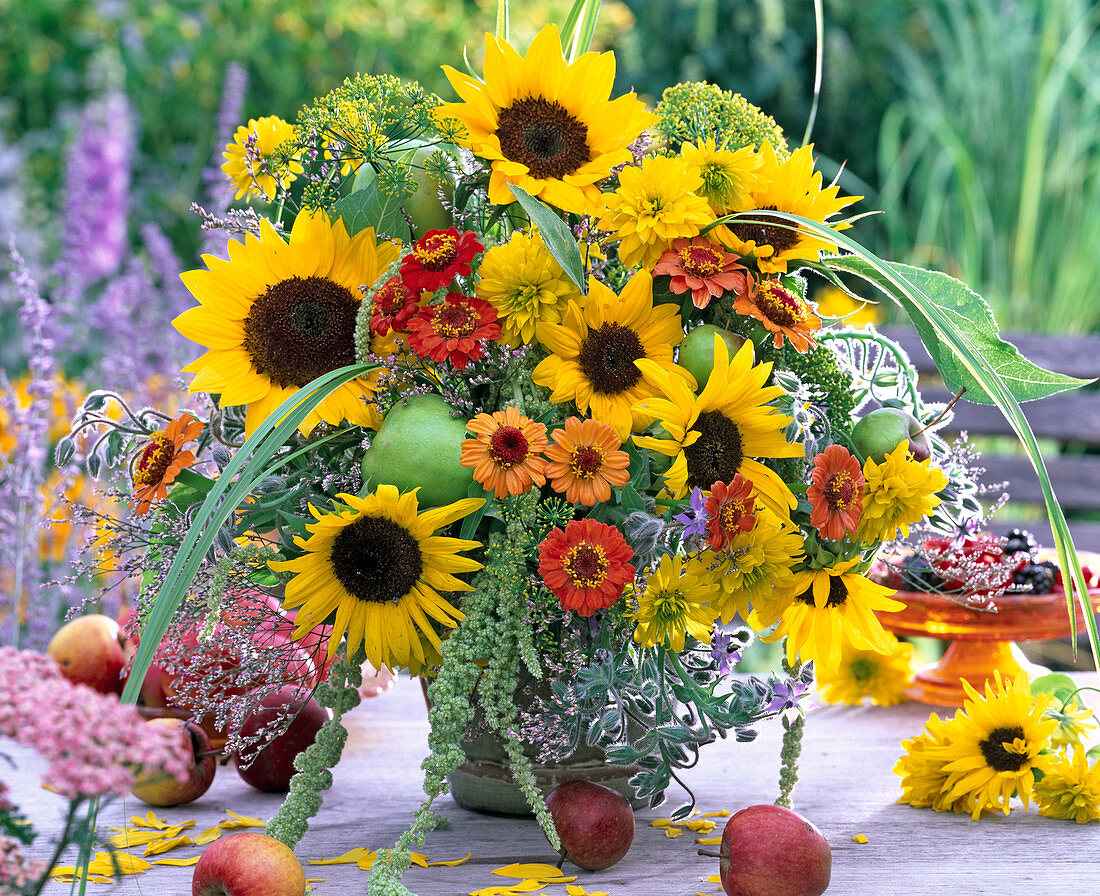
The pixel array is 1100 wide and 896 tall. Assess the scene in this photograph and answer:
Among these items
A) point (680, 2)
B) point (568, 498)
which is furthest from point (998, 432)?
point (568, 498)

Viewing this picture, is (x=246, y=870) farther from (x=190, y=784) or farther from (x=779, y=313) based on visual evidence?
(x=779, y=313)

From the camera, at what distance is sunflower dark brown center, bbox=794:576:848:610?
2.27 ft

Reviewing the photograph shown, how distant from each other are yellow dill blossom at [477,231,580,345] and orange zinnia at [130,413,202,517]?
0.24m

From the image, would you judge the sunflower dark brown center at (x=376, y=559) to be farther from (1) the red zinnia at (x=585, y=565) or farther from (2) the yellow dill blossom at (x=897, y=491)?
(2) the yellow dill blossom at (x=897, y=491)

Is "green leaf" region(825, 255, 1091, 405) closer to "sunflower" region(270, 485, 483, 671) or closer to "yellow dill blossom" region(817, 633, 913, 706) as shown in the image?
"sunflower" region(270, 485, 483, 671)

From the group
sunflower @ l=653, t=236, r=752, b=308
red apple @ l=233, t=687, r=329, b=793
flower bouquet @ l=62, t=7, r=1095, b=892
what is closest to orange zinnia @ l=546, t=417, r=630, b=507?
flower bouquet @ l=62, t=7, r=1095, b=892

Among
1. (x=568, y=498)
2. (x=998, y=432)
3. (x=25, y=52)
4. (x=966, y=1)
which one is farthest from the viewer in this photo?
(x=966, y=1)

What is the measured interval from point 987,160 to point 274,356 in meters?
2.62

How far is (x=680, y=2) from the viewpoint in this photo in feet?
10.3

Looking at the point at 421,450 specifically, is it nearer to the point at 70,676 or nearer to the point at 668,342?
the point at 668,342

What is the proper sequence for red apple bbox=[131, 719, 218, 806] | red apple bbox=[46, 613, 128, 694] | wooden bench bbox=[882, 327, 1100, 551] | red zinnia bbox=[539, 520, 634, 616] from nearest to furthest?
red zinnia bbox=[539, 520, 634, 616], red apple bbox=[131, 719, 218, 806], red apple bbox=[46, 613, 128, 694], wooden bench bbox=[882, 327, 1100, 551]

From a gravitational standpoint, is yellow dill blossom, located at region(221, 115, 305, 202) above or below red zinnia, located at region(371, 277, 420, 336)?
above

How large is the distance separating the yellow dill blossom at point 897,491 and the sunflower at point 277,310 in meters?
0.36

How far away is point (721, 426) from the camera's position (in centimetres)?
66
